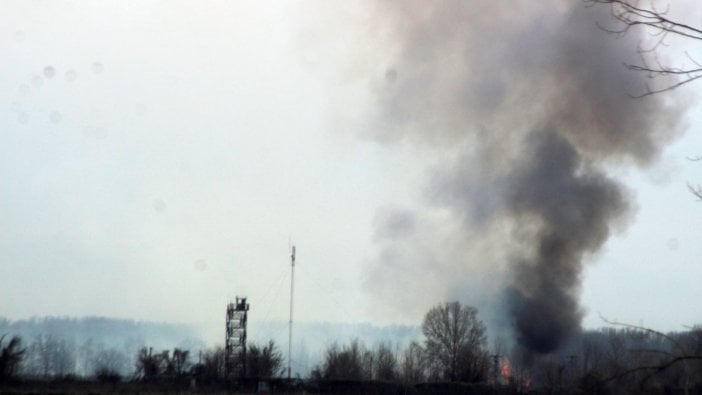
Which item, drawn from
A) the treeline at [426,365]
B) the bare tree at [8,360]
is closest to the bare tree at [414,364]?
the treeline at [426,365]

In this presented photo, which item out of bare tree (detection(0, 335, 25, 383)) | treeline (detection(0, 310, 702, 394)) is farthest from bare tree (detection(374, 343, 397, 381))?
bare tree (detection(0, 335, 25, 383))

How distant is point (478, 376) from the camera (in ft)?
187

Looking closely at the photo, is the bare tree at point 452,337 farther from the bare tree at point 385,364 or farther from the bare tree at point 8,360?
the bare tree at point 8,360

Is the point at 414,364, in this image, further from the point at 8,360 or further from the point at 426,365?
the point at 8,360

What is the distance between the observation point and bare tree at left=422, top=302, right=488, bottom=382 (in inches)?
2542

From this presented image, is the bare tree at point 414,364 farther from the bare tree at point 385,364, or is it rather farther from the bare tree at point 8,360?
the bare tree at point 8,360

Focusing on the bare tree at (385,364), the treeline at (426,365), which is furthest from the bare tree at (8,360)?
the bare tree at (385,364)

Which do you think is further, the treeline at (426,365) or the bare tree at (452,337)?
the bare tree at (452,337)

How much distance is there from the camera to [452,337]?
68.6 metres

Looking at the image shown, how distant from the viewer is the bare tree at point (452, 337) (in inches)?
2542

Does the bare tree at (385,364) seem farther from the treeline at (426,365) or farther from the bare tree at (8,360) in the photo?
the bare tree at (8,360)

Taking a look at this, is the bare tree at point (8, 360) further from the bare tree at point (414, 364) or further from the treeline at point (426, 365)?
the bare tree at point (414, 364)

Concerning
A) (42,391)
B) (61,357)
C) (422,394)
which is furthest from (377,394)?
(61,357)

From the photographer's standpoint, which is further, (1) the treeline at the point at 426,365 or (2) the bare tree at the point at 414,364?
(2) the bare tree at the point at 414,364
